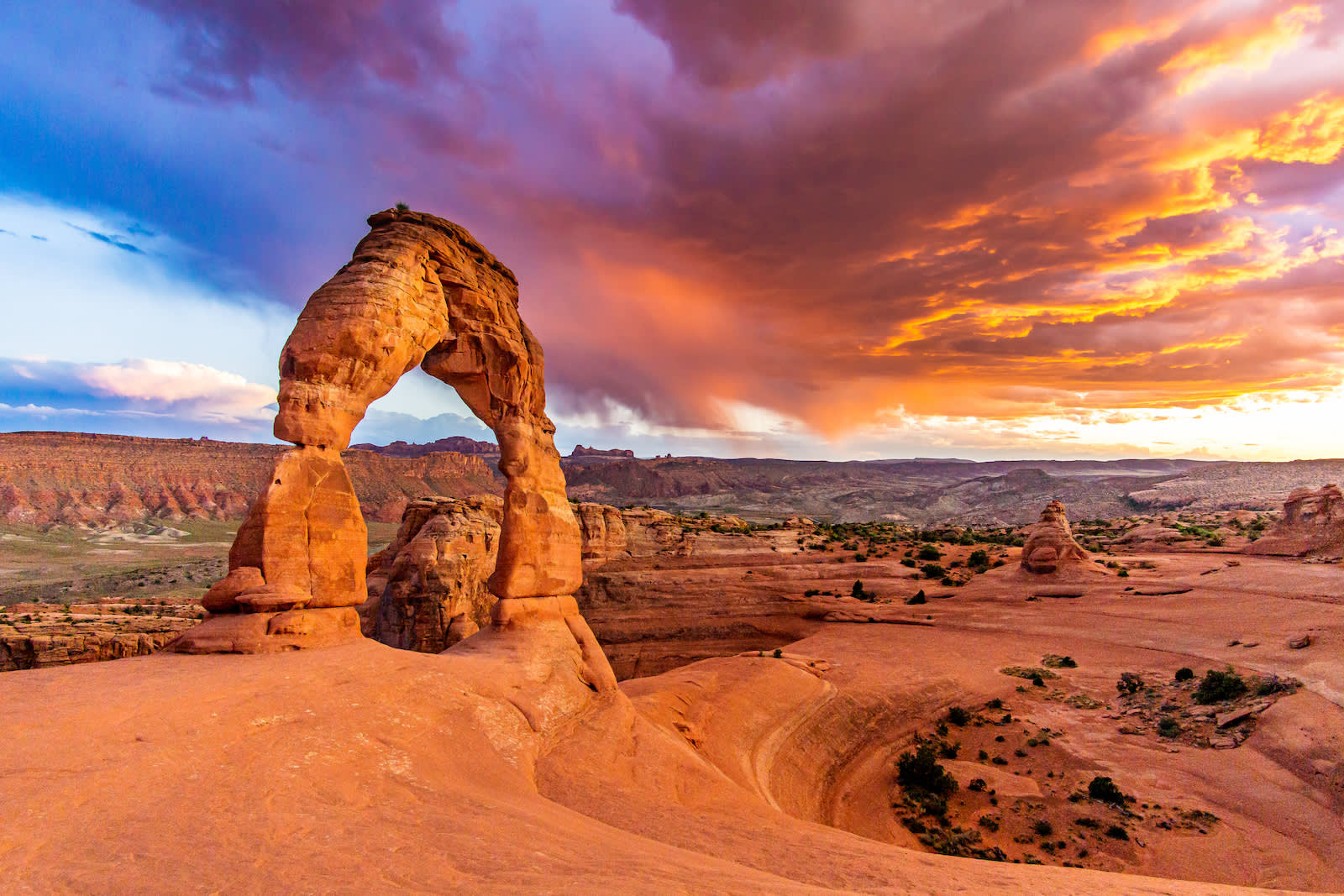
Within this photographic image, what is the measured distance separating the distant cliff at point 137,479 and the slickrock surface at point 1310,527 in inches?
4029

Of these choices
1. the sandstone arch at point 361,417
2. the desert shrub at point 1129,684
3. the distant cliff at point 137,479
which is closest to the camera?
the sandstone arch at point 361,417

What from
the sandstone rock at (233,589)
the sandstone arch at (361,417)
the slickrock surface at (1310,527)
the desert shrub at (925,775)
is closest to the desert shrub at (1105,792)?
the desert shrub at (925,775)

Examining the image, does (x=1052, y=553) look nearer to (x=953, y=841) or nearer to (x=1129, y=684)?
(x=1129, y=684)

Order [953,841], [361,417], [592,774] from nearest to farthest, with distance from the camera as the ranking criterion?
[592,774] → [361,417] → [953,841]

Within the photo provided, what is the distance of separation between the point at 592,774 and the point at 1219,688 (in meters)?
21.3

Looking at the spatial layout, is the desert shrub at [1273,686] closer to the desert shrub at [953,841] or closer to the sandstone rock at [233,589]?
the desert shrub at [953,841]

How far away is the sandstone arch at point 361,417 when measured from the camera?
1214cm

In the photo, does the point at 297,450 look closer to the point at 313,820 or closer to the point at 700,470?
the point at 313,820

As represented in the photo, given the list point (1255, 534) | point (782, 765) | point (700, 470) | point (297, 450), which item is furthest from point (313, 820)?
point (700, 470)

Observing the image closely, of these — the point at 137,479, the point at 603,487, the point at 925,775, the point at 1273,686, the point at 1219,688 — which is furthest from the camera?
the point at 603,487

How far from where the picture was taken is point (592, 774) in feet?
35.2

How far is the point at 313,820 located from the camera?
232 inches

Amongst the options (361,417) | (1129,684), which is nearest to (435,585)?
(361,417)

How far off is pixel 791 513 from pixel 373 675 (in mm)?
130784
